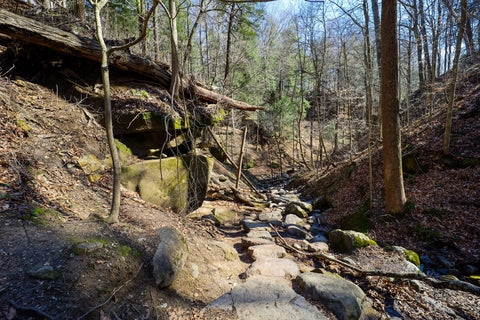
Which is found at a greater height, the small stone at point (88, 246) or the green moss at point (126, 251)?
the small stone at point (88, 246)

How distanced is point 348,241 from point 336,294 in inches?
99.6

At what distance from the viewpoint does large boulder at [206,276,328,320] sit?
2.83 metres

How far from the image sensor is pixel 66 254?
241cm

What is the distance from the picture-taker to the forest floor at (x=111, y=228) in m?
2.20

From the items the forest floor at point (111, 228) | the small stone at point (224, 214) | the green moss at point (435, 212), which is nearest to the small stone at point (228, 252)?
the forest floor at point (111, 228)

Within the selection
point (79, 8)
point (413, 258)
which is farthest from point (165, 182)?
point (79, 8)

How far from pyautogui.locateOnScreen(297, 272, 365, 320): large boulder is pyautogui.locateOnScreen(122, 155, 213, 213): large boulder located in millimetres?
3056

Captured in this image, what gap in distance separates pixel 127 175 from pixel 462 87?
1690 cm

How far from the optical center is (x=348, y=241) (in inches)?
212

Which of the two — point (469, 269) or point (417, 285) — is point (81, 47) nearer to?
point (417, 285)

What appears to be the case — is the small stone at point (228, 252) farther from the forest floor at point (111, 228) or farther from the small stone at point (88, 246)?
the small stone at point (88, 246)

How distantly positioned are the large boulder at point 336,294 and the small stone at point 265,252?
1.09m

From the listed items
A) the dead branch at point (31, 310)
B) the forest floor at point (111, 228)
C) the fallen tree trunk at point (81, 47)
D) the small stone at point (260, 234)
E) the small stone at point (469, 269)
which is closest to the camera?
the dead branch at point (31, 310)

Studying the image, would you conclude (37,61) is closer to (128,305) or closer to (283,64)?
(128,305)
